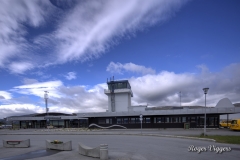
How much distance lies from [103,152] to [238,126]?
28.2 metres

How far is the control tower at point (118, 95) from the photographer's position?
2039 inches

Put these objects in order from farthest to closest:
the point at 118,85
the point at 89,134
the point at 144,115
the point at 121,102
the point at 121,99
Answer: the point at 118,85 < the point at 121,99 < the point at 121,102 < the point at 144,115 < the point at 89,134

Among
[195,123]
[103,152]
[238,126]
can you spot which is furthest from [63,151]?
[195,123]

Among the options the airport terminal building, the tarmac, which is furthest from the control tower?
the tarmac

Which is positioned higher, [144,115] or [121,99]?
[121,99]

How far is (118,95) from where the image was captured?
173ft

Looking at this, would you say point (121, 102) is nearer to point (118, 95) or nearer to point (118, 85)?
point (118, 95)

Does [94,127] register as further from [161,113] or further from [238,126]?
[238,126]

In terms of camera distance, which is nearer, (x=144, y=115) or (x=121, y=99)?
(x=144, y=115)

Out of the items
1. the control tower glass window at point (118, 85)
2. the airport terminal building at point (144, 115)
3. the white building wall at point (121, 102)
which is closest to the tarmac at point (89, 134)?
the airport terminal building at point (144, 115)

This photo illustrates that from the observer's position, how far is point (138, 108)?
166 ft

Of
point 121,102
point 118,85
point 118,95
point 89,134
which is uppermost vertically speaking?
point 118,85

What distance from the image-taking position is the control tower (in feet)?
170

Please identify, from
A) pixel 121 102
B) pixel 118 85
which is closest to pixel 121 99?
pixel 121 102
